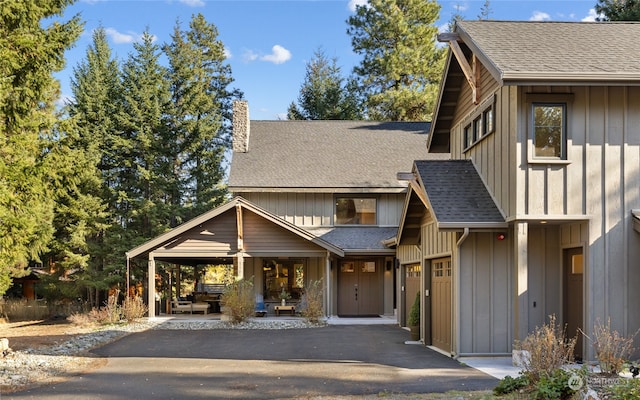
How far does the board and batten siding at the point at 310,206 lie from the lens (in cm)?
2456

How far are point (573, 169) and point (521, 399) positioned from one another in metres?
5.36

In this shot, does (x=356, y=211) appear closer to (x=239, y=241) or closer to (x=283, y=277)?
(x=283, y=277)

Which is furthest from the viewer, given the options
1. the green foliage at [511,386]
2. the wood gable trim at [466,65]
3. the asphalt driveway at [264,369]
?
the wood gable trim at [466,65]

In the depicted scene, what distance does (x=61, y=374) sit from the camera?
11180 mm

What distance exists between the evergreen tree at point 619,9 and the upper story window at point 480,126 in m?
17.9

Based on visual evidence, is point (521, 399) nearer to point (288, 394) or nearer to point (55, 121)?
point (288, 394)

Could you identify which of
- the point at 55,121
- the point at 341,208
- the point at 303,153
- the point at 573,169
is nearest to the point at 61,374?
the point at 55,121

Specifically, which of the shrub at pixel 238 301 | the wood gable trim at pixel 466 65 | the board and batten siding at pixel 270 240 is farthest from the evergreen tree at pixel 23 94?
the wood gable trim at pixel 466 65

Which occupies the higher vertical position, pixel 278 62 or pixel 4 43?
pixel 278 62

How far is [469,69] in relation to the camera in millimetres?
13953

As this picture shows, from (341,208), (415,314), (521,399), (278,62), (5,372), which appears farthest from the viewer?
(278,62)

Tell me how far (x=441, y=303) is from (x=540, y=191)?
391 cm

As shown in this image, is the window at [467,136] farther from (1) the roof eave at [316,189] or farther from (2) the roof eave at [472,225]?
(1) the roof eave at [316,189]

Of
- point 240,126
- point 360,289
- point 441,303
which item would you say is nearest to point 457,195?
point 441,303
